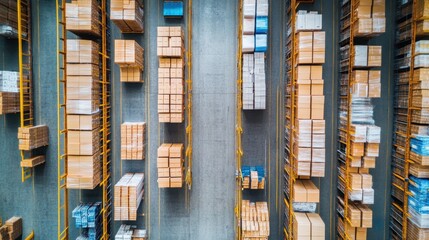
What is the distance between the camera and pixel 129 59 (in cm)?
1002

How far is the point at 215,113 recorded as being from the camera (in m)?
11.5

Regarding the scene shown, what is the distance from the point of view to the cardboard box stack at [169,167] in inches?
402

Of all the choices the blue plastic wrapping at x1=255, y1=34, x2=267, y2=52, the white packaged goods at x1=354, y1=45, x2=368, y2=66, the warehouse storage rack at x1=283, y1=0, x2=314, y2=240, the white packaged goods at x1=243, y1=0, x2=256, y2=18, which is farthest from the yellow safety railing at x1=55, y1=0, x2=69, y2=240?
the white packaged goods at x1=354, y1=45, x2=368, y2=66

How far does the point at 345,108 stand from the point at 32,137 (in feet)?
45.0

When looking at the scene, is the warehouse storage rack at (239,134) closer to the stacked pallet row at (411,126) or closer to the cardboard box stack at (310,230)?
the cardboard box stack at (310,230)

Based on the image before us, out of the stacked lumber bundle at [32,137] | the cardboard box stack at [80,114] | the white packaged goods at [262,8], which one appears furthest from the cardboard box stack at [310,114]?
the stacked lumber bundle at [32,137]

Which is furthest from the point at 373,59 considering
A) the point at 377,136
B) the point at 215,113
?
the point at 215,113

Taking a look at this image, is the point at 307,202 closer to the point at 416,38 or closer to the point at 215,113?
the point at 215,113

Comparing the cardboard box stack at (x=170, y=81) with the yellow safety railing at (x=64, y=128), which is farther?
the cardboard box stack at (x=170, y=81)

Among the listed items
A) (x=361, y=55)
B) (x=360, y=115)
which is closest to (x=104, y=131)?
(x=360, y=115)

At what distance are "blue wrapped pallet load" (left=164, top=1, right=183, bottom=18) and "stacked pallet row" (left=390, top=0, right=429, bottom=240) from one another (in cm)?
976

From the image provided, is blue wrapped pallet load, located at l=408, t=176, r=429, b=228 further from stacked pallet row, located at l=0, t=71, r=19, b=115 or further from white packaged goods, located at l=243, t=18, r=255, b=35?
stacked pallet row, located at l=0, t=71, r=19, b=115

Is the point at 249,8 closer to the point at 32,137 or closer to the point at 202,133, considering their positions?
the point at 202,133

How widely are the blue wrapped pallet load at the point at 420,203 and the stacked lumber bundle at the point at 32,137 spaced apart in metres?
16.2
